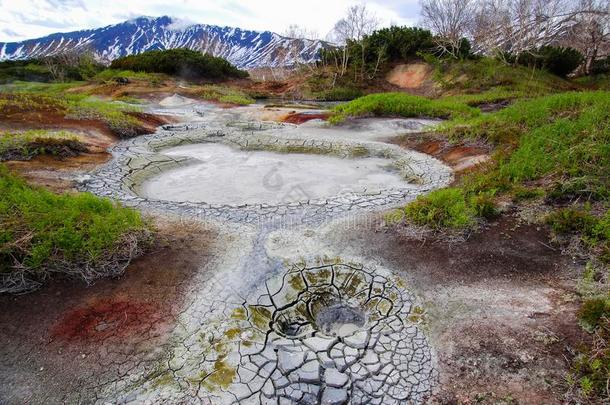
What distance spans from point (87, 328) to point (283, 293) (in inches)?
84.0

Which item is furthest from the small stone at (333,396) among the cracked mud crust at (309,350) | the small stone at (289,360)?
the small stone at (289,360)

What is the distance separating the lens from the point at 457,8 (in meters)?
28.3

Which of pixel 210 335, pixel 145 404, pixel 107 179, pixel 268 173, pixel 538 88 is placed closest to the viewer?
pixel 145 404

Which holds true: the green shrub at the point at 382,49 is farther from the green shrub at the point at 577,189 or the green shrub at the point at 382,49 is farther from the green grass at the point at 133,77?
the green shrub at the point at 577,189

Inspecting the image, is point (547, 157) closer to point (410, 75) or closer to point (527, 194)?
point (527, 194)

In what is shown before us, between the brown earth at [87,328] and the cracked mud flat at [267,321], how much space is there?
0.01m

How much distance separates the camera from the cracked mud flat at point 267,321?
3.40 meters

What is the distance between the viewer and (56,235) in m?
4.61

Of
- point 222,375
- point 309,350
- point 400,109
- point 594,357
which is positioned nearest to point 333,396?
point 309,350

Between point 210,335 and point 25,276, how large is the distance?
2404 millimetres

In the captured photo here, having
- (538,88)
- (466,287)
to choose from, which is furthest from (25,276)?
(538,88)

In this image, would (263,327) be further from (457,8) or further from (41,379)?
(457,8)

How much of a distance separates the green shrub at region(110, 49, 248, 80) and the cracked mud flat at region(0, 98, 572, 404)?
26735mm

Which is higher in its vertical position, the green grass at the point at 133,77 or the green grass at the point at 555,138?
the green grass at the point at 133,77
